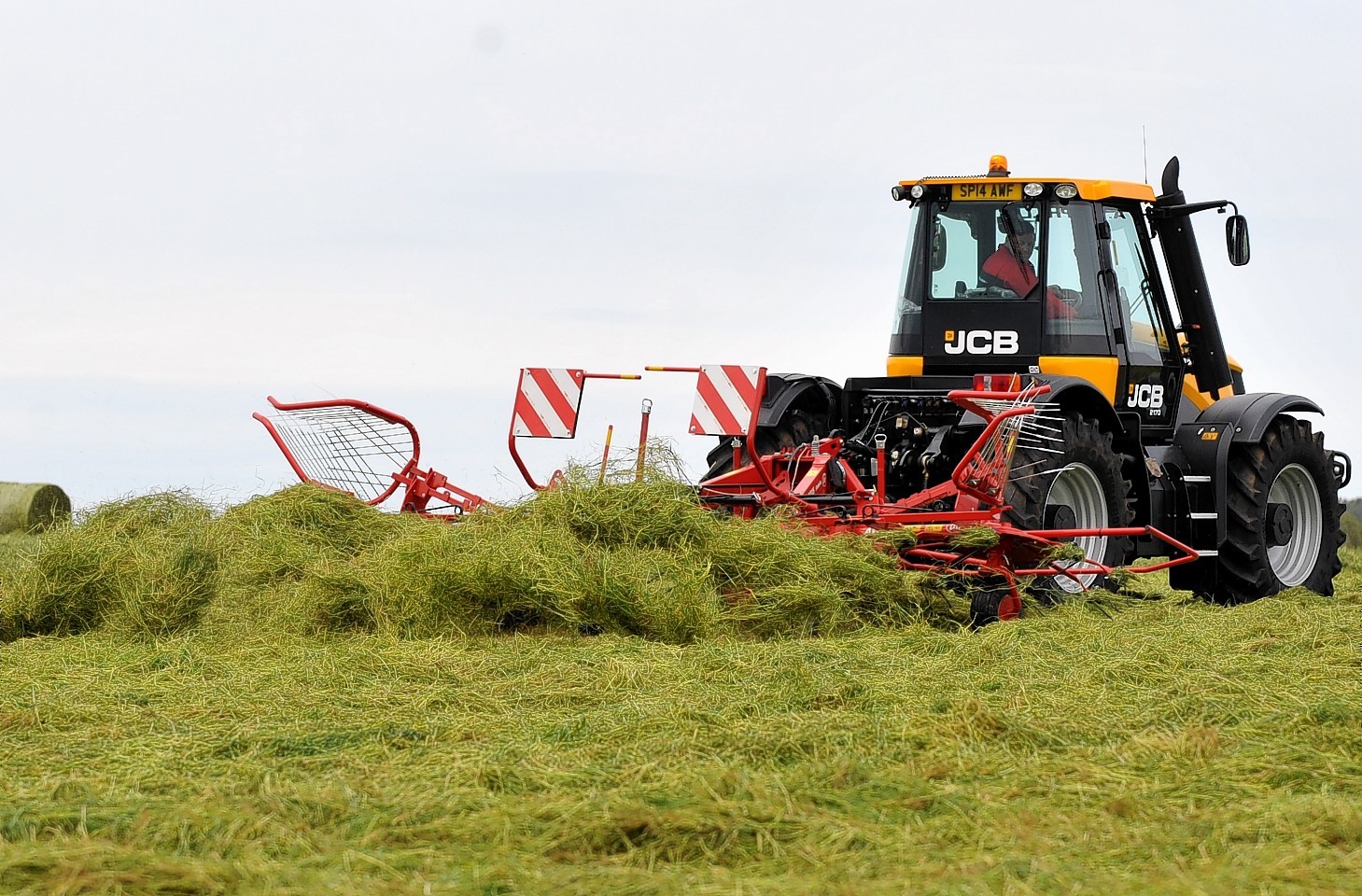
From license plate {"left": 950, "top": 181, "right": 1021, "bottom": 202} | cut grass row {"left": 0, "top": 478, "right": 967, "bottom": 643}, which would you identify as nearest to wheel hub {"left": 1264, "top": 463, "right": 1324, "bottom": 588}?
license plate {"left": 950, "top": 181, "right": 1021, "bottom": 202}

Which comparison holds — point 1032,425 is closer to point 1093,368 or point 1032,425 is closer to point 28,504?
point 1093,368

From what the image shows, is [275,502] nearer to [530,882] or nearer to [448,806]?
[448,806]

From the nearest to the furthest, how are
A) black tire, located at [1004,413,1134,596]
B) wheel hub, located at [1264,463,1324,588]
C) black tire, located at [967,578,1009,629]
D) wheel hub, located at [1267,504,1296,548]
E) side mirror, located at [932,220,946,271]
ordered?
black tire, located at [967,578,1009,629] → black tire, located at [1004,413,1134,596] → side mirror, located at [932,220,946,271] → wheel hub, located at [1267,504,1296,548] → wheel hub, located at [1264,463,1324,588]

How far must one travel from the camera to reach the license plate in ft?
32.0

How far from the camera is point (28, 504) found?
Answer: 15.2 meters

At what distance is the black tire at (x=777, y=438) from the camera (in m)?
9.50

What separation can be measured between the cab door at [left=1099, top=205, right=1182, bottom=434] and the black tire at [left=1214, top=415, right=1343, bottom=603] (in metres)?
0.62

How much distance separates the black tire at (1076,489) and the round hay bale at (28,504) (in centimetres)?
1000

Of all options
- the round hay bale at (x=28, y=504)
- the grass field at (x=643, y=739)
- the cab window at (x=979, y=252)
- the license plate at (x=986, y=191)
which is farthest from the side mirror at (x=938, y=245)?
the round hay bale at (x=28, y=504)

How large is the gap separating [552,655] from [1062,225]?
193 inches

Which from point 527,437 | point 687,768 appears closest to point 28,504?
point 527,437

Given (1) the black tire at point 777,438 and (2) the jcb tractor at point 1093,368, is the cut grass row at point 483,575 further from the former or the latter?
(1) the black tire at point 777,438

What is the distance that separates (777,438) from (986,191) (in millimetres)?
2030

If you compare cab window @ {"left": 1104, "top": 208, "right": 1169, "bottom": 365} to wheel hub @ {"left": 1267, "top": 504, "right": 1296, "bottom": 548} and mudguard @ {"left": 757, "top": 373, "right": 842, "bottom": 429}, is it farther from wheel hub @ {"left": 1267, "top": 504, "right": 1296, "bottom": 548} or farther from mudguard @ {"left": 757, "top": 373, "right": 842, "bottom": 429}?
mudguard @ {"left": 757, "top": 373, "right": 842, "bottom": 429}
